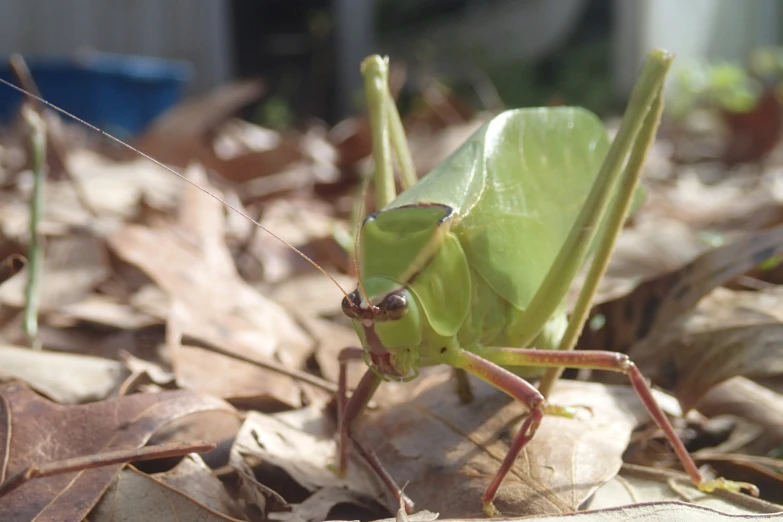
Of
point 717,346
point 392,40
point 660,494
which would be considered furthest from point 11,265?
point 392,40

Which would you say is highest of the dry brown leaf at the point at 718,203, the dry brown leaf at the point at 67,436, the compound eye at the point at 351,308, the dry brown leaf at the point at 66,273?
the compound eye at the point at 351,308

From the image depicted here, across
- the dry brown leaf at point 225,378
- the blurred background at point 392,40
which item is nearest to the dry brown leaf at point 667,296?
the dry brown leaf at point 225,378

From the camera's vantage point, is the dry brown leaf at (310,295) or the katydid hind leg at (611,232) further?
the dry brown leaf at (310,295)

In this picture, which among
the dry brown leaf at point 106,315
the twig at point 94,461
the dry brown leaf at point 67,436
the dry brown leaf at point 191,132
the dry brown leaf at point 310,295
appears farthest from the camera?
the dry brown leaf at point 191,132

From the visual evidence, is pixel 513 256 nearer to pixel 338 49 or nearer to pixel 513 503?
pixel 513 503

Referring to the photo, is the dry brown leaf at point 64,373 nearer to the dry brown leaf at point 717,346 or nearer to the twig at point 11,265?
the twig at point 11,265

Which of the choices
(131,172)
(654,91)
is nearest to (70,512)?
(654,91)
